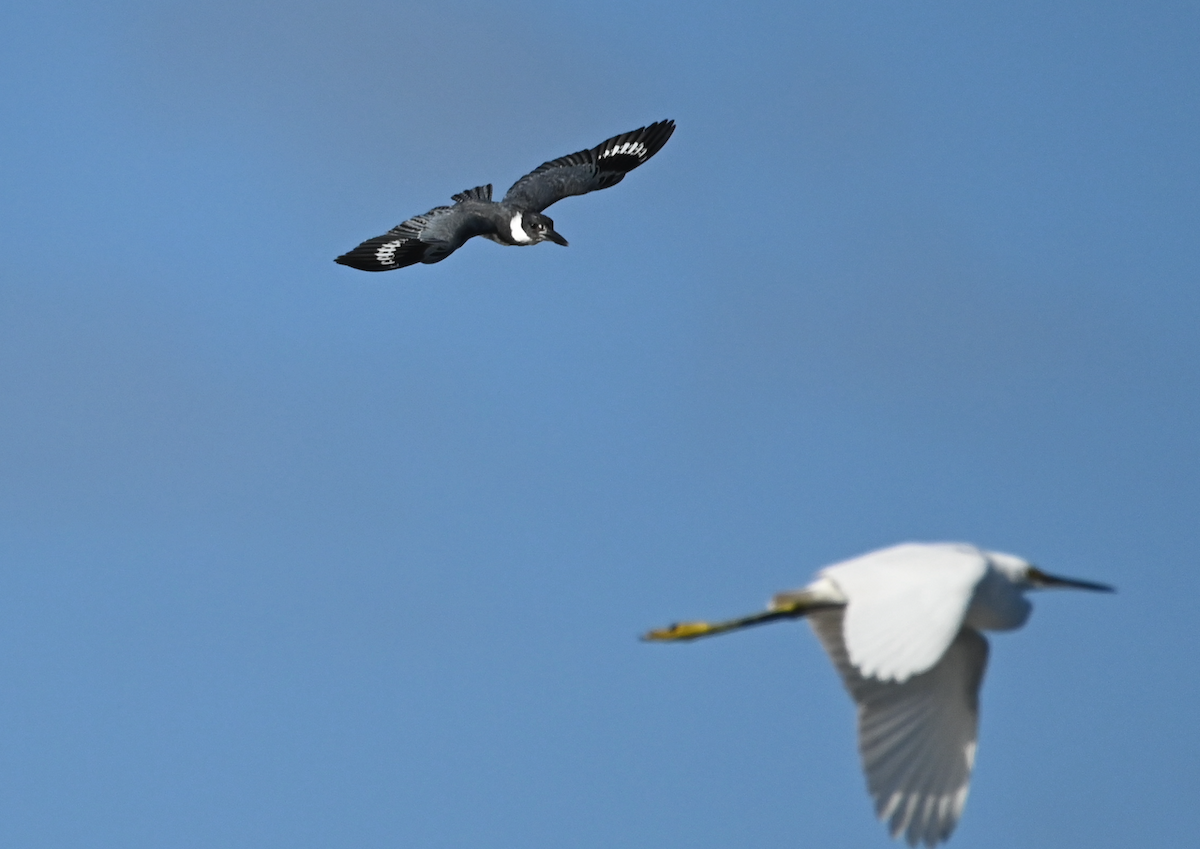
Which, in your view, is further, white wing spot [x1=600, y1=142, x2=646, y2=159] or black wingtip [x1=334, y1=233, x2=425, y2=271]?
white wing spot [x1=600, y1=142, x2=646, y2=159]

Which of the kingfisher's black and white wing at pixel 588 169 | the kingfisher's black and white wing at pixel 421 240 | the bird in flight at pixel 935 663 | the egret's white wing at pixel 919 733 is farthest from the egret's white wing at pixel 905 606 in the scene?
the kingfisher's black and white wing at pixel 588 169

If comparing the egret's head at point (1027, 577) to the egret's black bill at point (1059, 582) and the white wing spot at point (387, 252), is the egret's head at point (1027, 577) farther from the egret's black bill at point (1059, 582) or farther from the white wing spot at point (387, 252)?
the white wing spot at point (387, 252)

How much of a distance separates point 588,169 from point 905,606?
19240 millimetres

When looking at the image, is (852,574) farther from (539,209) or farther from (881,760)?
(539,209)

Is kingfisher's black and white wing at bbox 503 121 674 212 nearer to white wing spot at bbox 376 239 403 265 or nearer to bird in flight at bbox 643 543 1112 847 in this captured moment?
white wing spot at bbox 376 239 403 265

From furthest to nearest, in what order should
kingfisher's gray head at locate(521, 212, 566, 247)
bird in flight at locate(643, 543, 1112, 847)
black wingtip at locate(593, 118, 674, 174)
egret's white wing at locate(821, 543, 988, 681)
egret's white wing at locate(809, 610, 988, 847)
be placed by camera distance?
1. black wingtip at locate(593, 118, 674, 174)
2. kingfisher's gray head at locate(521, 212, 566, 247)
3. egret's white wing at locate(809, 610, 988, 847)
4. bird in flight at locate(643, 543, 1112, 847)
5. egret's white wing at locate(821, 543, 988, 681)

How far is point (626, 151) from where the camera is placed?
32.6m

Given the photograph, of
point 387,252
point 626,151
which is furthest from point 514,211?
point 626,151

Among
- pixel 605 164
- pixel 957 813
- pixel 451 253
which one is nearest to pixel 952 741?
pixel 957 813

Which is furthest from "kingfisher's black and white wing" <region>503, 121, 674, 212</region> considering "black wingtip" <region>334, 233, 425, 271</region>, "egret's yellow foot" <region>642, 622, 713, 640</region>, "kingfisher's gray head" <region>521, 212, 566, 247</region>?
"egret's yellow foot" <region>642, 622, 713, 640</region>

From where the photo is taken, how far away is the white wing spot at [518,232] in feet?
97.3

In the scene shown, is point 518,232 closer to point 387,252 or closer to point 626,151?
point 387,252

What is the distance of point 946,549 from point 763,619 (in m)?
1.75

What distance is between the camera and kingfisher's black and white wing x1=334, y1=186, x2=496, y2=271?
A: 2825 cm
